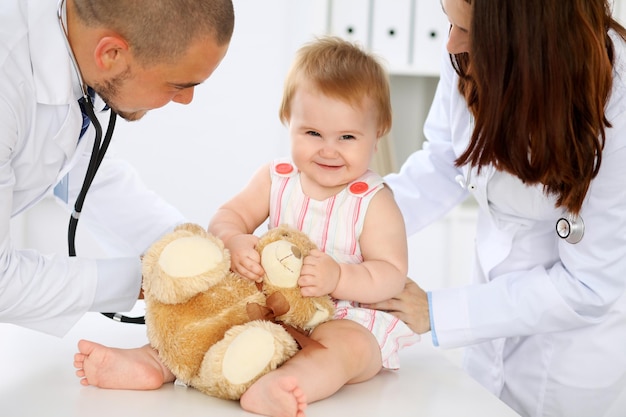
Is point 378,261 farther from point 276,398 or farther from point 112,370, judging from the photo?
point 112,370

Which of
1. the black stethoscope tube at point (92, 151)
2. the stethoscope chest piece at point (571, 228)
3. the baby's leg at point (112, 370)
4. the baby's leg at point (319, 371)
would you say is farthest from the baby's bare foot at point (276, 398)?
the stethoscope chest piece at point (571, 228)

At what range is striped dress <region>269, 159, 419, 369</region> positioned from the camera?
1366 mm

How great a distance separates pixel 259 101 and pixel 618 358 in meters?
1.94

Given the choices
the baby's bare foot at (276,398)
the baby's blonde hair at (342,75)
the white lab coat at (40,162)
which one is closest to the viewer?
the baby's bare foot at (276,398)

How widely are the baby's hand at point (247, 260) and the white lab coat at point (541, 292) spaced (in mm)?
392

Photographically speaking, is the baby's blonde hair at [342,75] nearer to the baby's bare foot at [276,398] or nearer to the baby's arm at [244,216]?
the baby's arm at [244,216]

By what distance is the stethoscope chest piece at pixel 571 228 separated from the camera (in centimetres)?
141

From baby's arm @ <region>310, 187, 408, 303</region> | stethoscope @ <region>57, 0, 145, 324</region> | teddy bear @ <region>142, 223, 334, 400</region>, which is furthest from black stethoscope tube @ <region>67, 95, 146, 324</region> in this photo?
baby's arm @ <region>310, 187, 408, 303</region>

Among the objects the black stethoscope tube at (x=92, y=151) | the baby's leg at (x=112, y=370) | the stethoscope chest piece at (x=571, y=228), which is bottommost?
the baby's leg at (x=112, y=370)

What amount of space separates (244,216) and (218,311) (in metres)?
0.29

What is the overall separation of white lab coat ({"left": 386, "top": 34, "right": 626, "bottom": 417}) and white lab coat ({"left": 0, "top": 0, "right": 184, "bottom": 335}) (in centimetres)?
61

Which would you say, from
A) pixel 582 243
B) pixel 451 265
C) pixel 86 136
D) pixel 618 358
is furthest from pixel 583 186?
pixel 451 265

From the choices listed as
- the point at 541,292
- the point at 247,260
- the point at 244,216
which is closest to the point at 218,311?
the point at 247,260

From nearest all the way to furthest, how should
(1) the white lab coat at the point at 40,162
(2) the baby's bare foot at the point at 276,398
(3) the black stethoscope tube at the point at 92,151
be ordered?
(2) the baby's bare foot at the point at 276,398
(1) the white lab coat at the point at 40,162
(3) the black stethoscope tube at the point at 92,151
